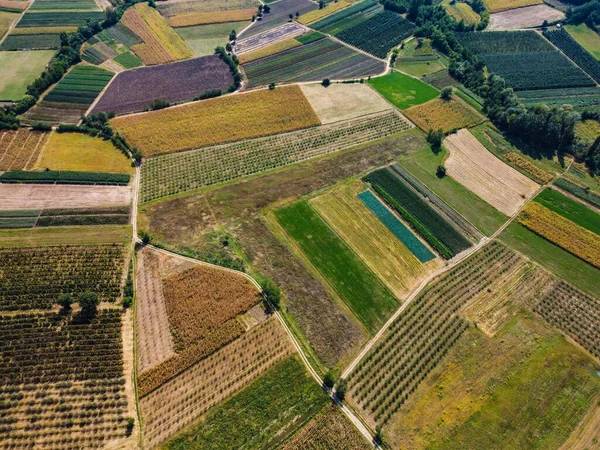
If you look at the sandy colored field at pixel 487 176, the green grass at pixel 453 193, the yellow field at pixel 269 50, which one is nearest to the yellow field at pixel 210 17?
the yellow field at pixel 269 50

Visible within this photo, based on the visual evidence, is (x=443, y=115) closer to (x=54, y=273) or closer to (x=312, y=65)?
(x=312, y=65)

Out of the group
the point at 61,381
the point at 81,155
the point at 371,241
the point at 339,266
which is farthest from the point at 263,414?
the point at 81,155

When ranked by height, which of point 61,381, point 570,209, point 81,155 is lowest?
point 570,209

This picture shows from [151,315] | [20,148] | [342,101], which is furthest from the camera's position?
[342,101]

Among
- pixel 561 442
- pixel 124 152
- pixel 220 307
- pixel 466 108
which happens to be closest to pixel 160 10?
pixel 124 152

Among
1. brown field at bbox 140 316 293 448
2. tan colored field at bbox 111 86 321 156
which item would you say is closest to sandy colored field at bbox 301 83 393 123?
tan colored field at bbox 111 86 321 156

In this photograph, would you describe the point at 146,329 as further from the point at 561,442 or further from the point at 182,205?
the point at 561,442

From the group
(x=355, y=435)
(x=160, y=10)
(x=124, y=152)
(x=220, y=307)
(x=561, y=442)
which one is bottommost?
(x=561, y=442)

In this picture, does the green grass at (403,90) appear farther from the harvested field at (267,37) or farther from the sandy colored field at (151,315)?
the sandy colored field at (151,315)
